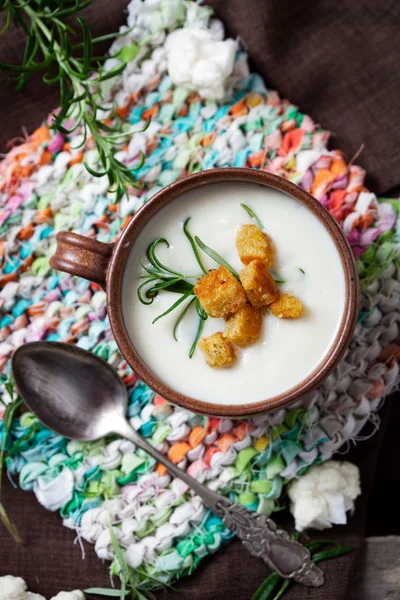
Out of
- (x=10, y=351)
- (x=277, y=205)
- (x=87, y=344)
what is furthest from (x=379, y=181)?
(x=10, y=351)

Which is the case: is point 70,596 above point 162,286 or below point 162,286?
below

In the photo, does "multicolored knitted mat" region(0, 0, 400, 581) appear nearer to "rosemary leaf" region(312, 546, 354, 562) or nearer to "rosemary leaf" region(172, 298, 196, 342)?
"rosemary leaf" region(312, 546, 354, 562)

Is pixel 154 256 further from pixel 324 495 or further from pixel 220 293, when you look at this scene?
pixel 324 495

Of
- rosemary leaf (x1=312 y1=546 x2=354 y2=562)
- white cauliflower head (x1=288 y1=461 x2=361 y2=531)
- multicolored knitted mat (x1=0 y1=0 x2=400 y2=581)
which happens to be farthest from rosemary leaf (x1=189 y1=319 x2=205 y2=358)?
rosemary leaf (x1=312 y1=546 x2=354 y2=562)

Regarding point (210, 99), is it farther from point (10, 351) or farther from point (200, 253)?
point (10, 351)

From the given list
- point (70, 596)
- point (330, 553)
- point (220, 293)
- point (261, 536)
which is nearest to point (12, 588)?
point (70, 596)
